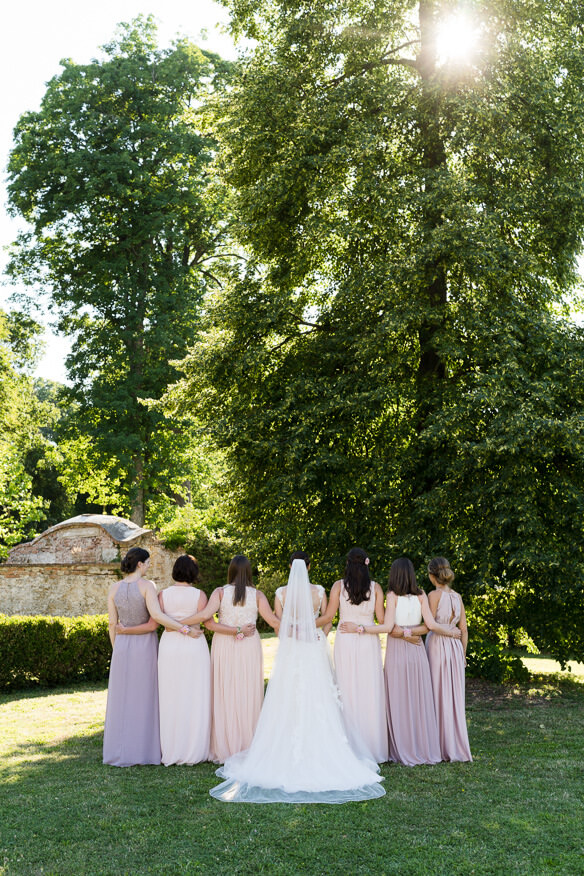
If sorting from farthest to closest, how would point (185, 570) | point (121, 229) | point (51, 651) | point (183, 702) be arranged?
point (121, 229)
point (51, 651)
point (183, 702)
point (185, 570)

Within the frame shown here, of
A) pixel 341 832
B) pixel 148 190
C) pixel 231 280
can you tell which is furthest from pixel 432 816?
pixel 148 190

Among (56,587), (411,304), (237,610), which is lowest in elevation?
(237,610)

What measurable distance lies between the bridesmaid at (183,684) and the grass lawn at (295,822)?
0.32 metres

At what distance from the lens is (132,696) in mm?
7996

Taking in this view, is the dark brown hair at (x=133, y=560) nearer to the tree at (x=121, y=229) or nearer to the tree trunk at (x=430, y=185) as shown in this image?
the tree trunk at (x=430, y=185)

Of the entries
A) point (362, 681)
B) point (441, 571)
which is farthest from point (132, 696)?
point (441, 571)

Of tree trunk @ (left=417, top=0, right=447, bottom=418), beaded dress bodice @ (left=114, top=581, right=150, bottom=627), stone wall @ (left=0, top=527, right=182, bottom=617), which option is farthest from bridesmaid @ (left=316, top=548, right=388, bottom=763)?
stone wall @ (left=0, top=527, right=182, bottom=617)

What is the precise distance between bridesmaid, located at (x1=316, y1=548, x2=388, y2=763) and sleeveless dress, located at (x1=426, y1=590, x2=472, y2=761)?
0.58m

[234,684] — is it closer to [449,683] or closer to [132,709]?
[132,709]

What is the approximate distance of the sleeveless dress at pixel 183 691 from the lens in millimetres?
7941

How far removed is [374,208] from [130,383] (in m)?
12.9

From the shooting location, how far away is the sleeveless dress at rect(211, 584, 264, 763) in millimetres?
7953

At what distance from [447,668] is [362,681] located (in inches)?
35.7

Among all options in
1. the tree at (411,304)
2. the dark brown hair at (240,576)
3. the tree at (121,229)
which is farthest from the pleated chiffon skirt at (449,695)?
the tree at (121,229)
